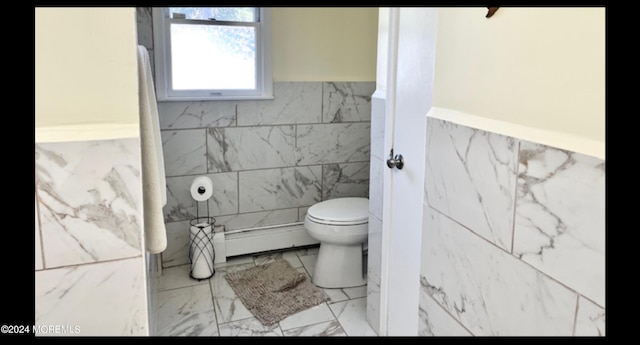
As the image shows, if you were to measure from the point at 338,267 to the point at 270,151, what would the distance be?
94 centimetres

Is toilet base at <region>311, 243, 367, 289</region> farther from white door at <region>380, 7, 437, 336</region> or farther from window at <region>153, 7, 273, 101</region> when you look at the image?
window at <region>153, 7, 273, 101</region>

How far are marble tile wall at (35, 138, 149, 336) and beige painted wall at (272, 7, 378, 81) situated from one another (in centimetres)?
147

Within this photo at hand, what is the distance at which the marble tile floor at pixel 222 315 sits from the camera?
0.71m

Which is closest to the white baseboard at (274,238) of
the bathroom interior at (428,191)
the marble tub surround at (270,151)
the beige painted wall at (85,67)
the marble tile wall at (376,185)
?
the marble tub surround at (270,151)

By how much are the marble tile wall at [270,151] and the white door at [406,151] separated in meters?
1.15

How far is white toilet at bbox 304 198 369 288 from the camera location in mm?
1561

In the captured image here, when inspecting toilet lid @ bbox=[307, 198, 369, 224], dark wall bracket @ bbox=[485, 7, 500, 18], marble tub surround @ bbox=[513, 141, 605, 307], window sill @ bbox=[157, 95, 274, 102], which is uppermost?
dark wall bracket @ bbox=[485, 7, 500, 18]

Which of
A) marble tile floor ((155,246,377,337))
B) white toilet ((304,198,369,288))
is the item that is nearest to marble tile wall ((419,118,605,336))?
marble tile floor ((155,246,377,337))

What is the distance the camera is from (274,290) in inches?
41.7

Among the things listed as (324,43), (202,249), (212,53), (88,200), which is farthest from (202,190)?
(324,43)

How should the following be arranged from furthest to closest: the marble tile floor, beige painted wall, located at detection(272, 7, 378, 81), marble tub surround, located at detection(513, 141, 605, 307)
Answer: beige painted wall, located at detection(272, 7, 378, 81)
the marble tile floor
marble tub surround, located at detection(513, 141, 605, 307)

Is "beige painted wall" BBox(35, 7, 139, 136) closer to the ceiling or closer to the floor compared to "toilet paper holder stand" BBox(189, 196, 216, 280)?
closer to the ceiling

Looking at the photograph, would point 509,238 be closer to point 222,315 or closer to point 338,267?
point 222,315
